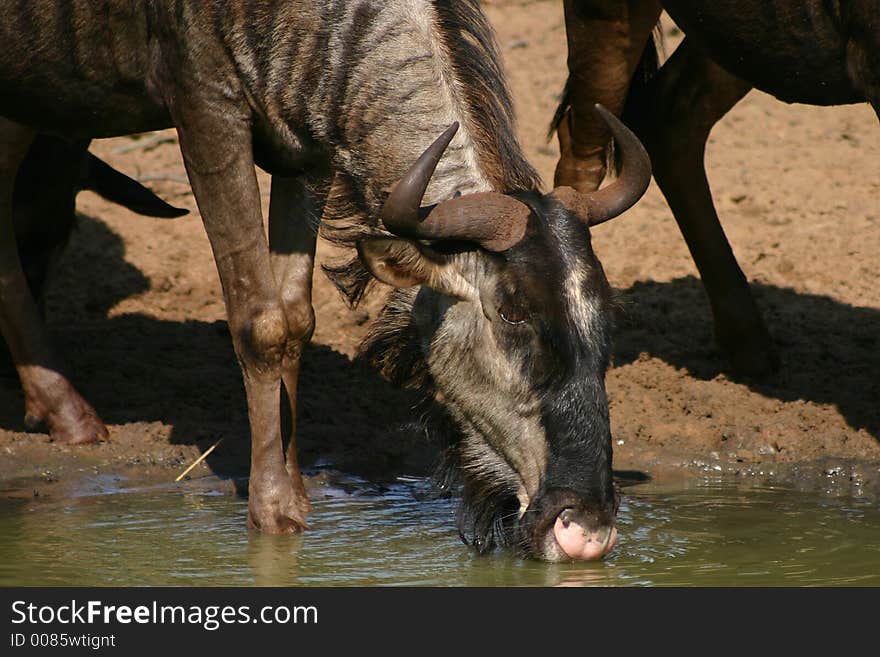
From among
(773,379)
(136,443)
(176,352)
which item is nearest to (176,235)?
(176,352)

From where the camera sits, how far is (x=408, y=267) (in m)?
5.25

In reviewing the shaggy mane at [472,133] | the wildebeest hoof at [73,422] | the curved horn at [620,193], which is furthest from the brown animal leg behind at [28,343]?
the curved horn at [620,193]

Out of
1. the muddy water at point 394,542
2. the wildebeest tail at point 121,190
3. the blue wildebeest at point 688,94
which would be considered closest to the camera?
the muddy water at point 394,542

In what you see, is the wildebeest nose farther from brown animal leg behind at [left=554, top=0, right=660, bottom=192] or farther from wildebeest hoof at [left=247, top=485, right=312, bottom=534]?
brown animal leg behind at [left=554, top=0, right=660, bottom=192]

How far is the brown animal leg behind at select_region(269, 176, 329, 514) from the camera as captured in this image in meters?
6.35

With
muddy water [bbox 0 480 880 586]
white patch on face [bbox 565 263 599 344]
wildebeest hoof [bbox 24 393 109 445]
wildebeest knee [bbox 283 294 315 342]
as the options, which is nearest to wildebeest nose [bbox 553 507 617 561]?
muddy water [bbox 0 480 880 586]

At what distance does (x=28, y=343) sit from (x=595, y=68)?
10.0 feet

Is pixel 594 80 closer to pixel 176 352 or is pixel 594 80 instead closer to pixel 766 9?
pixel 766 9

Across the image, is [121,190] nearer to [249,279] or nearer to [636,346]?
[249,279]

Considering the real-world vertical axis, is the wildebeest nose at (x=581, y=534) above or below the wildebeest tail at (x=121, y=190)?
below

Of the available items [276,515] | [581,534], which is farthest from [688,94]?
[581,534]

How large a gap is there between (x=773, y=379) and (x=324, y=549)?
3077 mm

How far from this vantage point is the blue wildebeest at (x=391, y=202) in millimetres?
5055

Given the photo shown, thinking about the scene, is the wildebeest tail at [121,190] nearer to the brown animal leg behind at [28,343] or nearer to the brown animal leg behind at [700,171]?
the brown animal leg behind at [28,343]
